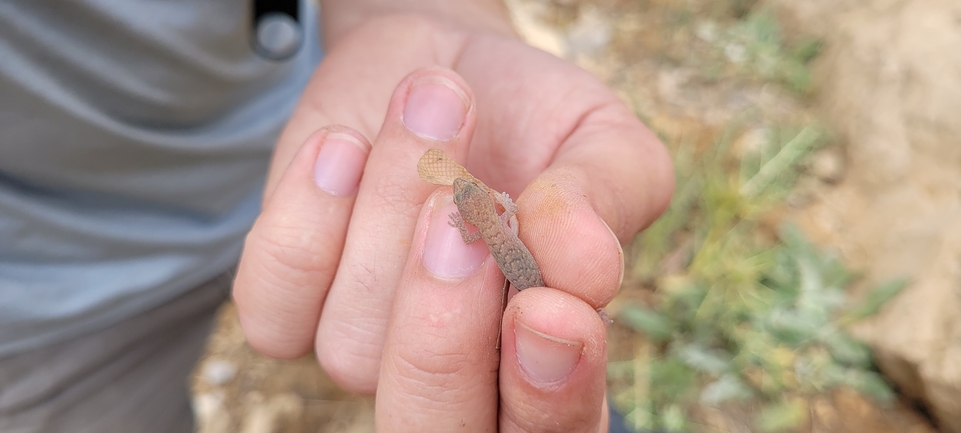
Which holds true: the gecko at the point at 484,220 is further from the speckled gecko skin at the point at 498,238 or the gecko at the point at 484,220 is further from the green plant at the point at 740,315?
the green plant at the point at 740,315

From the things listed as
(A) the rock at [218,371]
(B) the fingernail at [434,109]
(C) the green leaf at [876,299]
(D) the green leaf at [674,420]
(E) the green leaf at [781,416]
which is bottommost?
(A) the rock at [218,371]

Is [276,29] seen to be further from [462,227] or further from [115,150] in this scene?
[462,227]

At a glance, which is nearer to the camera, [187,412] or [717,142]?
[187,412]

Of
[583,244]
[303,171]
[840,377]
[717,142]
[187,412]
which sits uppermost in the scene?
[583,244]

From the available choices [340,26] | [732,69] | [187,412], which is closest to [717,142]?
[732,69]

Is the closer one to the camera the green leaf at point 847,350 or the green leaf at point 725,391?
the green leaf at point 725,391

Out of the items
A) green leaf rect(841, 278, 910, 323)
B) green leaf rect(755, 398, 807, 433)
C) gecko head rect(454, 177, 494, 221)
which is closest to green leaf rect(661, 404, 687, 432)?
green leaf rect(755, 398, 807, 433)

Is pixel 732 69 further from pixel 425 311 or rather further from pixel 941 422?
pixel 425 311

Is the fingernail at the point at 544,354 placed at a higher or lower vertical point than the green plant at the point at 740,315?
higher

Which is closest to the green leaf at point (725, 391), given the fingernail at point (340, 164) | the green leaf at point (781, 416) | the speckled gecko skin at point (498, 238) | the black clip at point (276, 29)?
the green leaf at point (781, 416)

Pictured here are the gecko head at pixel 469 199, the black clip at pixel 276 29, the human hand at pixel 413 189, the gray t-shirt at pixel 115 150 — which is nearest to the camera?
the human hand at pixel 413 189
